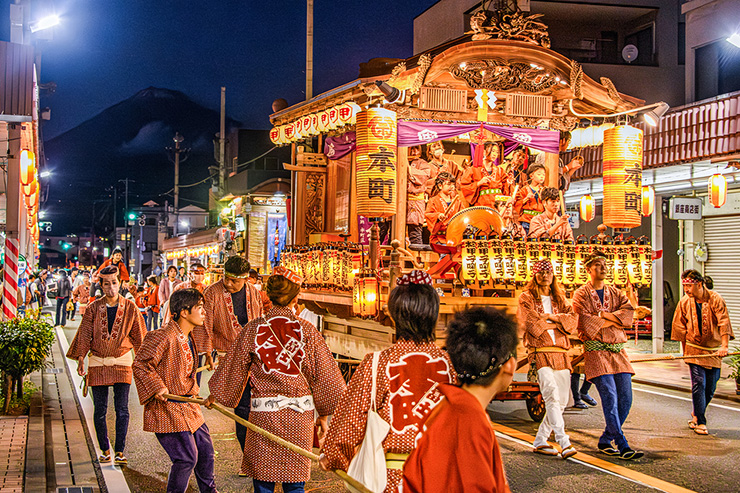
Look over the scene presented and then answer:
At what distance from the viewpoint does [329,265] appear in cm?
1189

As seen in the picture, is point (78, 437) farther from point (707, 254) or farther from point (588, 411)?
point (707, 254)

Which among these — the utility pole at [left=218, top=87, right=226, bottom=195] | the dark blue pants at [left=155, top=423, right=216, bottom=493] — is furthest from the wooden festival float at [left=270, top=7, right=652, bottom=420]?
the utility pole at [left=218, top=87, right=226, bottom=195]

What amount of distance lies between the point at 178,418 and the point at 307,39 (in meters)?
15.4

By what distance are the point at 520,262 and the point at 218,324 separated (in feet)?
15.9

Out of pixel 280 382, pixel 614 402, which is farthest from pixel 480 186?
pixel 280 382

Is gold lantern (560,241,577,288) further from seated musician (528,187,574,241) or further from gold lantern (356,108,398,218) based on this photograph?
gold lantern (356,108,398,218)

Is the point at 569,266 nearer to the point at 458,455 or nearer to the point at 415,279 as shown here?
the point at 415,279

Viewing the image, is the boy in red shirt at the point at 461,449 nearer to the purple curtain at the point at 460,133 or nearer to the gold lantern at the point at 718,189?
the purple curtain at the point at 460,133

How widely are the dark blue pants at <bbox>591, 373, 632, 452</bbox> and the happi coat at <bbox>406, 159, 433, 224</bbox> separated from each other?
22.9ft

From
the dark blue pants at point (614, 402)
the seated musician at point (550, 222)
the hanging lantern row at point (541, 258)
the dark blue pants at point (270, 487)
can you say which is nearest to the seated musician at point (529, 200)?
the seated musician at point (550, 222)

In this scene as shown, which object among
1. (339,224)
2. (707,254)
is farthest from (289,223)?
(707,254)

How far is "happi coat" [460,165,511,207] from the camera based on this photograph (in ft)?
47.9

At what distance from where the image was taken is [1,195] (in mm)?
22188

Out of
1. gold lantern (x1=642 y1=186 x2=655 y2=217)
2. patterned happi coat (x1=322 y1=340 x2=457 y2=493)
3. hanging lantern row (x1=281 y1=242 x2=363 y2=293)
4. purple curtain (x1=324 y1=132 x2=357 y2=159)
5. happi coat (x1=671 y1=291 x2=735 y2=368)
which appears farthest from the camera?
gold lantern (x1=642 y1=186 x2=655 y2=217)
